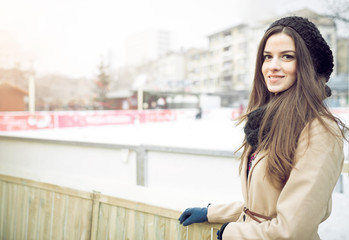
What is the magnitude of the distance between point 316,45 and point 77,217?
1.79 meters

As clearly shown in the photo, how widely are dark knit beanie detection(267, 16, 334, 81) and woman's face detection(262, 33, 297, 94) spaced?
46 millimetres

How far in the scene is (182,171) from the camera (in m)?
3.48

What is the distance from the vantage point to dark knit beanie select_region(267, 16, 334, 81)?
1100 mm

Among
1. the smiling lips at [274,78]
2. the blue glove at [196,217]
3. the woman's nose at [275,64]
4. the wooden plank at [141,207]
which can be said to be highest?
the woman's nose at [275,64]

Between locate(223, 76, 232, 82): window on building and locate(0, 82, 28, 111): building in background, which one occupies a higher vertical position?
locate(223, 76, 232, 82): window on building

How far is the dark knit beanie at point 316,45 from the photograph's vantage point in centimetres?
110

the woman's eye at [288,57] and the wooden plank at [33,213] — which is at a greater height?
the woman's eye at [288,57]

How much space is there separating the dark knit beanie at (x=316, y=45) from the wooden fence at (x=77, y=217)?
888 mm

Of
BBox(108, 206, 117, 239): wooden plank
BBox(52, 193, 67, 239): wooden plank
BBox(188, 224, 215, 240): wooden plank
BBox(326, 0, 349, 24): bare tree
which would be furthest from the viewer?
BBox(326, 0, 349, 24): bare tree

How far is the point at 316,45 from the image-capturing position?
1099mm

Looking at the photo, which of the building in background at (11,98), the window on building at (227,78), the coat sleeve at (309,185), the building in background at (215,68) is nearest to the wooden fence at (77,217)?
the coat sleeve at (309,185)

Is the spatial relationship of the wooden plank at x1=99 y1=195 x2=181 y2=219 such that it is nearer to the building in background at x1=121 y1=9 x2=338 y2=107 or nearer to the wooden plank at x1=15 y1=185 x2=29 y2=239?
the wooden plank at x1=15 y1=185 x2=29 y2=239

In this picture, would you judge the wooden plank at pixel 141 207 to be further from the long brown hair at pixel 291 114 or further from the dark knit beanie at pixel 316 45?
the dark knit beanie at pixel 316 45

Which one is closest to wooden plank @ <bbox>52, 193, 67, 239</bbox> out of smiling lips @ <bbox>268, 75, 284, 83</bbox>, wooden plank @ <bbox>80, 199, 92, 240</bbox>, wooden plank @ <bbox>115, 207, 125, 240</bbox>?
wooden plank @ <bbox>80, 199, 92, 240</bbox>
